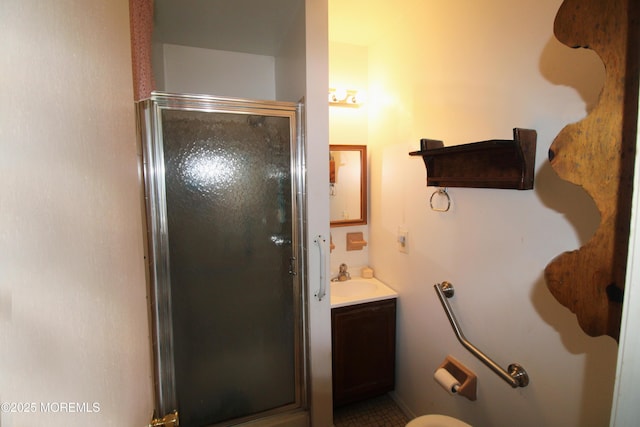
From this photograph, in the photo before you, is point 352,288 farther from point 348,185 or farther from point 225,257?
point 225,257

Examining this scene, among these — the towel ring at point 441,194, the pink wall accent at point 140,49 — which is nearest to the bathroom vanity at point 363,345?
the towel ring at point 441,194

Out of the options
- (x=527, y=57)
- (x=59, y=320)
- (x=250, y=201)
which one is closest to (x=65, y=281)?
(x=59, y=320)

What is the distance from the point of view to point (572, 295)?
75 centimetres

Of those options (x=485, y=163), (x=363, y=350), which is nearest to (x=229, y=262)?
(x=363, y=350)

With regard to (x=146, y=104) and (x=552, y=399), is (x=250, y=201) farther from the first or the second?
(x=552, y=399)

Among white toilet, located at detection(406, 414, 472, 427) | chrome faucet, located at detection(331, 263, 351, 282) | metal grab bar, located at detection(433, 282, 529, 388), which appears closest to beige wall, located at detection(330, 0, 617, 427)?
metal grab bar, located at detection(433, 282, 529, 388)

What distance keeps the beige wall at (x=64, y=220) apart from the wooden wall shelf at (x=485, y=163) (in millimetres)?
1248

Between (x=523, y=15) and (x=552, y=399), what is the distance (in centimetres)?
153

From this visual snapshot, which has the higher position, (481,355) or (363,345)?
(481,355)

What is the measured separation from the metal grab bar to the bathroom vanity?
0.55m

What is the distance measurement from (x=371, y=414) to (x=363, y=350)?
0.48 m

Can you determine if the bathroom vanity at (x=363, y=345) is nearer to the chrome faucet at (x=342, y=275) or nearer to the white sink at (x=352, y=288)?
the white sink at (x=352, y=288)

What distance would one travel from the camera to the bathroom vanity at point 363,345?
6.40 ft

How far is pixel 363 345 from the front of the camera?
6.64 ft
